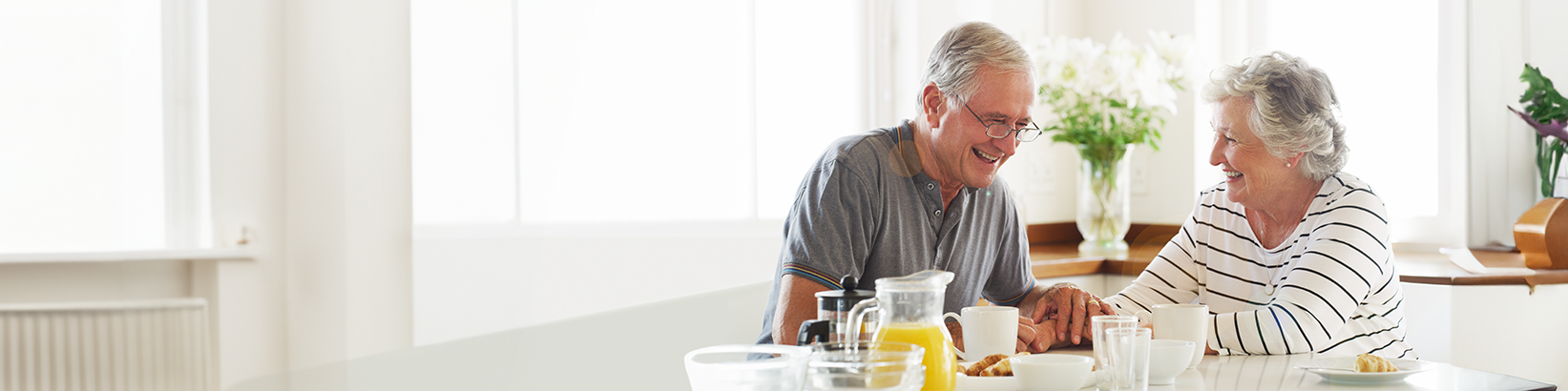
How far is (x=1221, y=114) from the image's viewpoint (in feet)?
5.82

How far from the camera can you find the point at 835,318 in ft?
3.40

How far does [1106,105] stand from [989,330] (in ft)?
5.77

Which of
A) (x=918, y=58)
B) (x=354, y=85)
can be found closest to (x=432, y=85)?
(x=354, y=85)

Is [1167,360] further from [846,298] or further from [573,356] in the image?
[573,356]

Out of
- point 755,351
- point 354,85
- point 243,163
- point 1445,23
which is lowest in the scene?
point 755,351

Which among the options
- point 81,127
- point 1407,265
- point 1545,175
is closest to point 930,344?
point 81,127

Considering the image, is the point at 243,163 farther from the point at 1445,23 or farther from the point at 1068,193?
the point at 1445,23

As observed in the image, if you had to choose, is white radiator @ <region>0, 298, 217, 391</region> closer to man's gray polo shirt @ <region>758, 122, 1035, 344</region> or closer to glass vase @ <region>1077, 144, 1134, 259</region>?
man's gray polo shirt @ <region>758, 122, 1035, 344</region>

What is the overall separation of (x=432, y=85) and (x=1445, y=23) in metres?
2.42

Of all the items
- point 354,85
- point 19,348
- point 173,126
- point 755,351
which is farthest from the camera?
point 354,85

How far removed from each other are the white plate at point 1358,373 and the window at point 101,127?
1770mm

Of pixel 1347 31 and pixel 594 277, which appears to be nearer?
pixel 594 277

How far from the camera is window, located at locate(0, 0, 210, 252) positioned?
5.68 ft

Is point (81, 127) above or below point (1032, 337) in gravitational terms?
above
